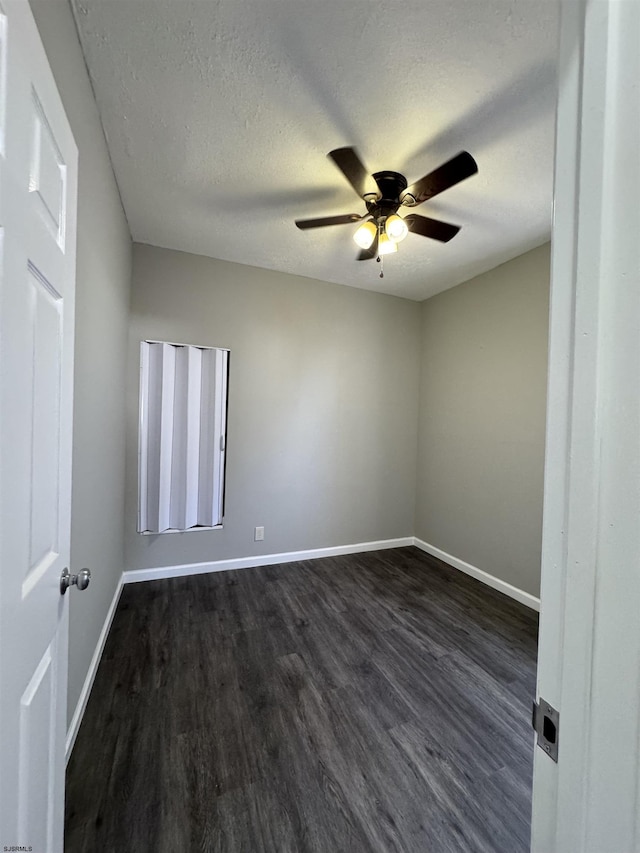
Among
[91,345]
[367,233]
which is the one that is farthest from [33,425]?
[367,233]

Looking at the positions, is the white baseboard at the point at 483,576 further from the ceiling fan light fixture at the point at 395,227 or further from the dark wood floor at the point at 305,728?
the ceiling fan light fixture at the point at 395,227

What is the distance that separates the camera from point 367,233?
1.77m

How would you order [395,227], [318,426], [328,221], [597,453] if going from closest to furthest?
[597,453]
[395,227]
[328,221]
[318,426]

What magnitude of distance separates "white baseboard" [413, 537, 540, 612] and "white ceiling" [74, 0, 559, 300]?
2667mm

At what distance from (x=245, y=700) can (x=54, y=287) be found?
1.87 m

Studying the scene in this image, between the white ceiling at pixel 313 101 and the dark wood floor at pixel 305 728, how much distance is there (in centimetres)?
271

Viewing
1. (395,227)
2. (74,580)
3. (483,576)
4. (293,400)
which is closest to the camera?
(74,580)

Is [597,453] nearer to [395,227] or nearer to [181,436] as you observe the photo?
[395,227]

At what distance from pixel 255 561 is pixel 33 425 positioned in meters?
2.66

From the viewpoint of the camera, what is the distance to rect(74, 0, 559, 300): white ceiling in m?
1.14

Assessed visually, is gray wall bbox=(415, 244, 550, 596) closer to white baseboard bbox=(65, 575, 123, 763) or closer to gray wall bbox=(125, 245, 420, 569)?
gray wall bbox=(125, 245, 420, 569)

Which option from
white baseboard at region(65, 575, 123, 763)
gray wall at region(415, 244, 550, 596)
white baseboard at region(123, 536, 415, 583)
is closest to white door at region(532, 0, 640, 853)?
white baseboard at region(65, 575, 123, 763)

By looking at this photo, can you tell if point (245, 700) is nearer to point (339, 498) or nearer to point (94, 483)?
point (94, 483)

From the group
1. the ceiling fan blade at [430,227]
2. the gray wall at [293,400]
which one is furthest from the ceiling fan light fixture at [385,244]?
the gray wall at [293,400]
